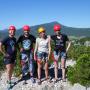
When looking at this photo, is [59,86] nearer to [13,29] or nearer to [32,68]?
[32,68]

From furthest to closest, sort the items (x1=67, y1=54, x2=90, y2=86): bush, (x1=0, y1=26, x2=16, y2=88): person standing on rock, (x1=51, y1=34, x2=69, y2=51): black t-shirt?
(x1=51, y1=34, x2=69, y2=51): black t-shirt < (x1=67, y1=54, x2=90, y2=86): bush < (x1=0, y1=26, x2=16, y2=88): person standing on rock

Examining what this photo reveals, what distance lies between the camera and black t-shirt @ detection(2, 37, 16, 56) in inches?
506

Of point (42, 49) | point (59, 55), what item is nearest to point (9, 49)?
point (42, 49)

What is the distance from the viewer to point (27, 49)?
519 inches

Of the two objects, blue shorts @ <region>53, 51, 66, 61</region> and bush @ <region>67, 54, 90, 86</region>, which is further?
blue shorts @ <region>53, 51, 66, 61</region>

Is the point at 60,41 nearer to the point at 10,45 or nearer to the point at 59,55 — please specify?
the point at 59,55

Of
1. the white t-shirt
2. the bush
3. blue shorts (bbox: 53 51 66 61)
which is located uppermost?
the white t-shirt

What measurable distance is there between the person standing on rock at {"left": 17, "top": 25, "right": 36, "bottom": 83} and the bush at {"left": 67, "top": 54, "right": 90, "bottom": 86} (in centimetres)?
147

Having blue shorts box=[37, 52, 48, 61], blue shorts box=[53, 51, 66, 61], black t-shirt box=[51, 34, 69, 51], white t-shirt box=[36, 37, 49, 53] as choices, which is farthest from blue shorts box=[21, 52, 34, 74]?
black t-shirt box=[51, 34, 69, 51]

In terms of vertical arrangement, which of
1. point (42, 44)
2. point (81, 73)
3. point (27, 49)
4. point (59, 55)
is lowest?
point (81, 73)

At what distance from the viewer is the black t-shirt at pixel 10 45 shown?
12859 millimetres

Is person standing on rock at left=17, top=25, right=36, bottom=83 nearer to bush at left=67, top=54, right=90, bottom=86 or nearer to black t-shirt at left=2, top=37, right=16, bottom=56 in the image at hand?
black t-shirt at left=2, top=37, right=16, bottom=56

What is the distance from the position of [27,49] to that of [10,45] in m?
0.66

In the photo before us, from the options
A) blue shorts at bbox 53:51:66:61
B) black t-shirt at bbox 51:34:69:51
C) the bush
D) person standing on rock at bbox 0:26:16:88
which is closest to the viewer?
person standing on rock at bbox 0:26:16:88
